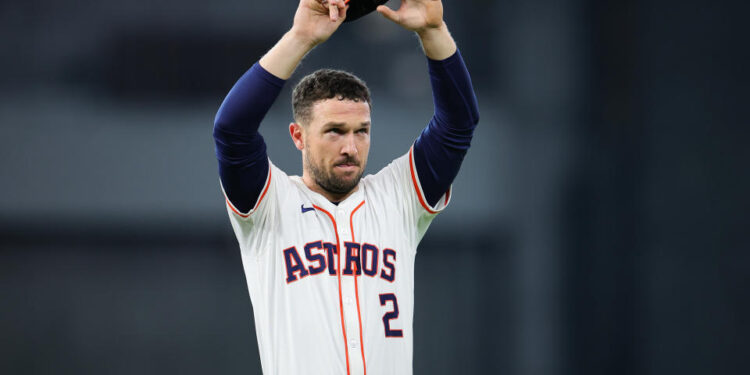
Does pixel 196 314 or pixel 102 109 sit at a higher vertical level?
pixel 102 109

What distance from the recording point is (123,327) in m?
2.89

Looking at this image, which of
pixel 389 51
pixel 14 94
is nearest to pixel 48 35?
pixel 14 94

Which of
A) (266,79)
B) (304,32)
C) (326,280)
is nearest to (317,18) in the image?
(304,32)

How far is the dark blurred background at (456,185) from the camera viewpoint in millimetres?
2898

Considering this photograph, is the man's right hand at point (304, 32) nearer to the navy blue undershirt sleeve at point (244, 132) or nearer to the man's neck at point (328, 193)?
the navy blue undershirt sleeve at point (244, 132)

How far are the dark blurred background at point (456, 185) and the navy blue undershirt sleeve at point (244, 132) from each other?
1.56m

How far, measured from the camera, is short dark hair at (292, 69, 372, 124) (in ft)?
4.96

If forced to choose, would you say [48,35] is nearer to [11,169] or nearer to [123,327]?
[11,169]

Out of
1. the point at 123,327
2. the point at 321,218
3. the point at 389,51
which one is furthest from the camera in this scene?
the point at 389,51

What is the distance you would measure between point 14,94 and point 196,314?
1224 millimetres

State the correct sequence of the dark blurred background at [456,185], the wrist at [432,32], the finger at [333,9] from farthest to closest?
1. the dark blurred background at [456,185]
2. the wrist at [432,32]
3. the finger at [333,9]

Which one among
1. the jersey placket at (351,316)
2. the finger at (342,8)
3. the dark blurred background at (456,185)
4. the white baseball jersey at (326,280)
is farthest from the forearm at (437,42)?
the dark blurred background at (456,185)

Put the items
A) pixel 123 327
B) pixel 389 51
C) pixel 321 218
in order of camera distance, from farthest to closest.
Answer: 1. pixel 389 51
2. pixel 123 327
3. pixel 321 218

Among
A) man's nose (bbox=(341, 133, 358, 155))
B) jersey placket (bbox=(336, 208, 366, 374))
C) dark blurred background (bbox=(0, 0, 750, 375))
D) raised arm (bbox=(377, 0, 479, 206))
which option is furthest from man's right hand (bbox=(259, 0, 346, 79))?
dark blurred background (bbox=(0, 0, 750, 375))
